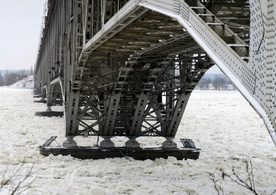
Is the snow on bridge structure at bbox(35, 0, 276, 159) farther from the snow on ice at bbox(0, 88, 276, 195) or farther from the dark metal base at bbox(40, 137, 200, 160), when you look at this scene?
the snow on ice at bbox(0, 88, 276, 195)

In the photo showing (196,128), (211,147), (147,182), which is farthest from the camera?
(196,128)

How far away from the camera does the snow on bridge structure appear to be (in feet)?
14.4

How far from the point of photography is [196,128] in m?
25.2

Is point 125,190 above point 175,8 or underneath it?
underneath

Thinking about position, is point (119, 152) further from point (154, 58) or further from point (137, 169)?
point (154, 58)

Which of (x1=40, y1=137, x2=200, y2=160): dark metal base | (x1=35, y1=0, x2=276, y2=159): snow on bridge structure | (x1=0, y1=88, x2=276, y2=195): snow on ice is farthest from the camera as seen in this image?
(x1=40, y1=137, x2=200, y2=160): dark metal base

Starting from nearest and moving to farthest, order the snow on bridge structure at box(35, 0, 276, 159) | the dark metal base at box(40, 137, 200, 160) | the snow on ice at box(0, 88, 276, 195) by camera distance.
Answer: the snow on bridge structure at box(35, 0, 276, 159) → the snow on ice at box(0, 88, 276, 195) → the dark metal base at box(40, 137, 200, 160)

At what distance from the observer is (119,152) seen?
16219mm

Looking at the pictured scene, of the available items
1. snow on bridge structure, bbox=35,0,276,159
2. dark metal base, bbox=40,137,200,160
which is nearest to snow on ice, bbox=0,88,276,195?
dark metal base, bbox=40,137,200,160

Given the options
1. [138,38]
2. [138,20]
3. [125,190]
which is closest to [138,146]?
[125,190]

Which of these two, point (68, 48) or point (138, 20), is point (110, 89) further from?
point (138, 20)

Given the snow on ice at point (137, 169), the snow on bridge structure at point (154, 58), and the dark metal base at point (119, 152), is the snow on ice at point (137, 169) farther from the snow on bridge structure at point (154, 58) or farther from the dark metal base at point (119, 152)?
the snow on bridge structure at point (154, 58)

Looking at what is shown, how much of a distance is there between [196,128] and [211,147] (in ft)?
23.2

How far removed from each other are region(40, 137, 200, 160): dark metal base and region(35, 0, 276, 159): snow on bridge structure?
0.11ft
